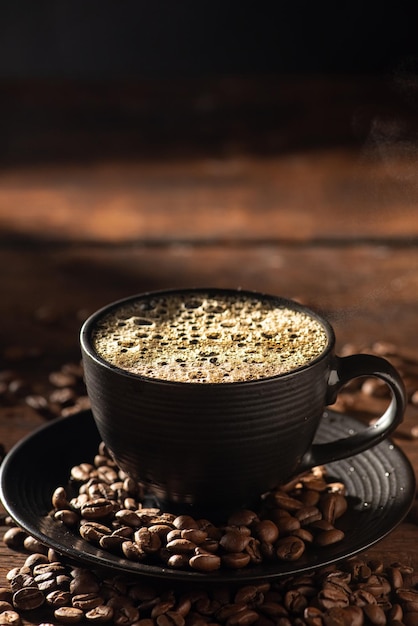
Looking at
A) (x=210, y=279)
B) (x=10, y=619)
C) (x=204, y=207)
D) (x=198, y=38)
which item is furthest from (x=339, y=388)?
(x=198, y=38)

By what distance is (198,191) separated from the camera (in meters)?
2.57

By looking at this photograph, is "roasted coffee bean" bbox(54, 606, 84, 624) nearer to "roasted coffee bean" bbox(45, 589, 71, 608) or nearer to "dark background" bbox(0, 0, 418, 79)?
"roasted coffee bean" bbox(45, 589, 71, 608)

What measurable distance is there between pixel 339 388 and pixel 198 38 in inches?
101

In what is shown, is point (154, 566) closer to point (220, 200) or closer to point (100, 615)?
point (100, 615)

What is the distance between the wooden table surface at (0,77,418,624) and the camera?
5.23 ft

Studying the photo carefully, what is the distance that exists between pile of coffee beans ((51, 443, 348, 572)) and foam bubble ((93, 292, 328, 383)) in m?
0.15

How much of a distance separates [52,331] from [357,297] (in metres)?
0.56

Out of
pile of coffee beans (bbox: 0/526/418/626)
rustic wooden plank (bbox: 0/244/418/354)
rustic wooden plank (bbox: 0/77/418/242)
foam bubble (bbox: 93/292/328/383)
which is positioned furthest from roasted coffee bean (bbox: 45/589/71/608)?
rustic wooden plank (bbox: 0/77/418/242)

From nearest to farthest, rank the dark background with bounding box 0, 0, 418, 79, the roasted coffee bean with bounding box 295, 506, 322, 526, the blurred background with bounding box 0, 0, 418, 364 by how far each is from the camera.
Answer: the roasted coffee bean with bounding box 295, 506, 322, 526 < the blurred background with bounding box 0, 0, 418, 364 < the dark background with bounding box 0, 0, 418, 79

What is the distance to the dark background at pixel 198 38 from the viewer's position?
326 centimetres

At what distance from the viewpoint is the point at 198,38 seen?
3.34 m

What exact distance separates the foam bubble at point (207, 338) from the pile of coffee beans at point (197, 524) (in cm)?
15


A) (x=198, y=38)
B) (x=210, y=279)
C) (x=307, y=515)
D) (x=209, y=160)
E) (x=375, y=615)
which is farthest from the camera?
(x=198, y=38)

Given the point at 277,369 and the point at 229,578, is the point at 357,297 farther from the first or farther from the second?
the point at 229,578
